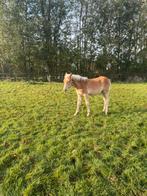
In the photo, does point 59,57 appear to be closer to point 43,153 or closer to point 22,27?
point 22,27

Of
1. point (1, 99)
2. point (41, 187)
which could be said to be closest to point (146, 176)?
point (41, 187)

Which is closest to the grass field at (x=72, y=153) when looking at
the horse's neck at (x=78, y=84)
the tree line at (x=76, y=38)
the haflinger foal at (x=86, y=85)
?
the haflinger foal at (x=86, y=85)

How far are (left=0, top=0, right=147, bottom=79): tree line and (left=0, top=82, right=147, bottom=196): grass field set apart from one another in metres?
16.6

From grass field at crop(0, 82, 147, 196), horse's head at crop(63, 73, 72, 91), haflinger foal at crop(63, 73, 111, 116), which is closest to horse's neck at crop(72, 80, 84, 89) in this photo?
haflinger foal at crop(63, 73, 111, 116)

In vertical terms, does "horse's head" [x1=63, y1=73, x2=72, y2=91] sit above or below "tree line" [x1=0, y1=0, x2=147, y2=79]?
below

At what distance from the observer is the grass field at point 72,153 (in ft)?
11.9

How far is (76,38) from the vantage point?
24672 millimetres

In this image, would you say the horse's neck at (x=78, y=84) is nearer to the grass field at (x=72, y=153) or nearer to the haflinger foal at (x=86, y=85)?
the haflinger foal at (x=86, y=85)

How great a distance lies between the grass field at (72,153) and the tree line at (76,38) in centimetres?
1663

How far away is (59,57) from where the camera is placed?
24.2 metres

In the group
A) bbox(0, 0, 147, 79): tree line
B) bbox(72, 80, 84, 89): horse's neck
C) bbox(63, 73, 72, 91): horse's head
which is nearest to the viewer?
bbox(63, 73, 72, 91): horse's head

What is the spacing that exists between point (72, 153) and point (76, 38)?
71.8 feet

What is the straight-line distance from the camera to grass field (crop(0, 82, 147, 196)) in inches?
143

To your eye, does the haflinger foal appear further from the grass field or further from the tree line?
the tree line
